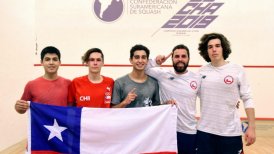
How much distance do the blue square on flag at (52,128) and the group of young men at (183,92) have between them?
0.27 ft

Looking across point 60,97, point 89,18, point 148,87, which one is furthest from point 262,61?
point 60,97

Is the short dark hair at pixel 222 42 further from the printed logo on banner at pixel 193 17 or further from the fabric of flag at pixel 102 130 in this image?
the printed logo on banner at pixel 193 17

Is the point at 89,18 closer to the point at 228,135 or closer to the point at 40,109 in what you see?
the point at 40,109

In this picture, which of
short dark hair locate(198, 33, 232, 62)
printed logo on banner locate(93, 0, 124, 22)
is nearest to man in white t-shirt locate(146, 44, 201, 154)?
short dark hair locate(198, 33, 232, 62)

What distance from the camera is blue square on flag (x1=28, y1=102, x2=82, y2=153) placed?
2068 millimetres

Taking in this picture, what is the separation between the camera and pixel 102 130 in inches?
83.8

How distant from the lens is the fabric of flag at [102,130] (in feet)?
6.81

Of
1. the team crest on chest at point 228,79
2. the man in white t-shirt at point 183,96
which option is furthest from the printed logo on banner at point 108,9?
the team crest on chest at point 228,79

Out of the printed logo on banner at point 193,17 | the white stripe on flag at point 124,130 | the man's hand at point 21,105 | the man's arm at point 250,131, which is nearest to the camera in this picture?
the man's arm at point 250,131

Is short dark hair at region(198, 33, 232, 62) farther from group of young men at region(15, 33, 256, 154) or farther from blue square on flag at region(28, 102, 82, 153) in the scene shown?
blue square on flag at region(28, 102, 82, 153)

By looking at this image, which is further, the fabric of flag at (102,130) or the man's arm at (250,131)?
the fabric of flag at (102,130)

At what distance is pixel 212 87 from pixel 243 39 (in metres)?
3.02

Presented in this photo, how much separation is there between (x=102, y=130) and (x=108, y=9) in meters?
3.00

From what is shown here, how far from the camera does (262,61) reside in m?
4.64
